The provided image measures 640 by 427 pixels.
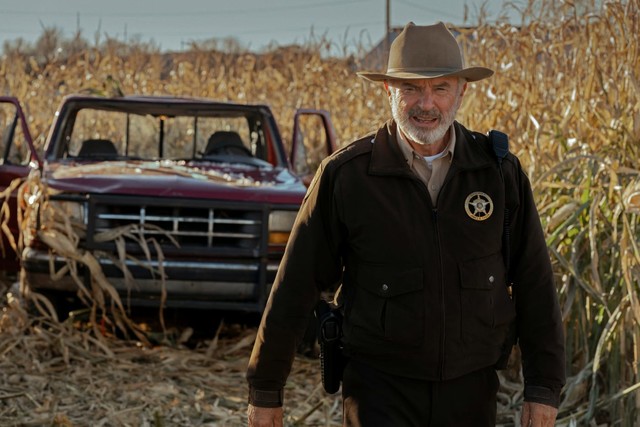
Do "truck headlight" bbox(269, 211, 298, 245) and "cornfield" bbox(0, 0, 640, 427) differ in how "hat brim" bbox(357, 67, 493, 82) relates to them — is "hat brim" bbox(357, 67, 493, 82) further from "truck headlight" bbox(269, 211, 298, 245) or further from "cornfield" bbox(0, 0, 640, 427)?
"truck headlight" bbox(269, 211, 298, 245)

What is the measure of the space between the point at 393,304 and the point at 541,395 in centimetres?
51

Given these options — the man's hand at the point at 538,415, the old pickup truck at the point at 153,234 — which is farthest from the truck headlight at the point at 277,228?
the man's hand at the point at 538,415

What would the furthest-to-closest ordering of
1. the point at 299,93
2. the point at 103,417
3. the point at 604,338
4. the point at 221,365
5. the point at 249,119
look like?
the point at 299,93
the point at 249,119
the point at 221,365
the point at 103,417
the point at 604,338

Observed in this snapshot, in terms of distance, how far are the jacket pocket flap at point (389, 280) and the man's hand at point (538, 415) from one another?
0.49 m

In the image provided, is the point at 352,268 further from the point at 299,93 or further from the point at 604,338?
the point at 299,93

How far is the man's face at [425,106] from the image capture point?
3.21 metres

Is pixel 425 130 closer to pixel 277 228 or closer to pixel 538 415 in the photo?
pixel 538 415

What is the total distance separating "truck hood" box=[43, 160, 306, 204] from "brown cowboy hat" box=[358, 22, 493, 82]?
340cm

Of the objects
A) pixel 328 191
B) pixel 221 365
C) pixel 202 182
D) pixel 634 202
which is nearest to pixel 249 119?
pixel 202 182

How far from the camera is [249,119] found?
8516 millimetres

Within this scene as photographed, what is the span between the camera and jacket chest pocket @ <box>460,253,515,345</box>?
314 centimetres

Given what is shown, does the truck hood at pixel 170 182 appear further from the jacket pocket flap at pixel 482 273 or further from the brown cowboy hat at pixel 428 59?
the jacket pocket flap at pixel 482 273

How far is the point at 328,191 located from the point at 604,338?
1.93 meters

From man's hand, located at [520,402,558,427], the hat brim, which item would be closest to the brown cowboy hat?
the hat brim
